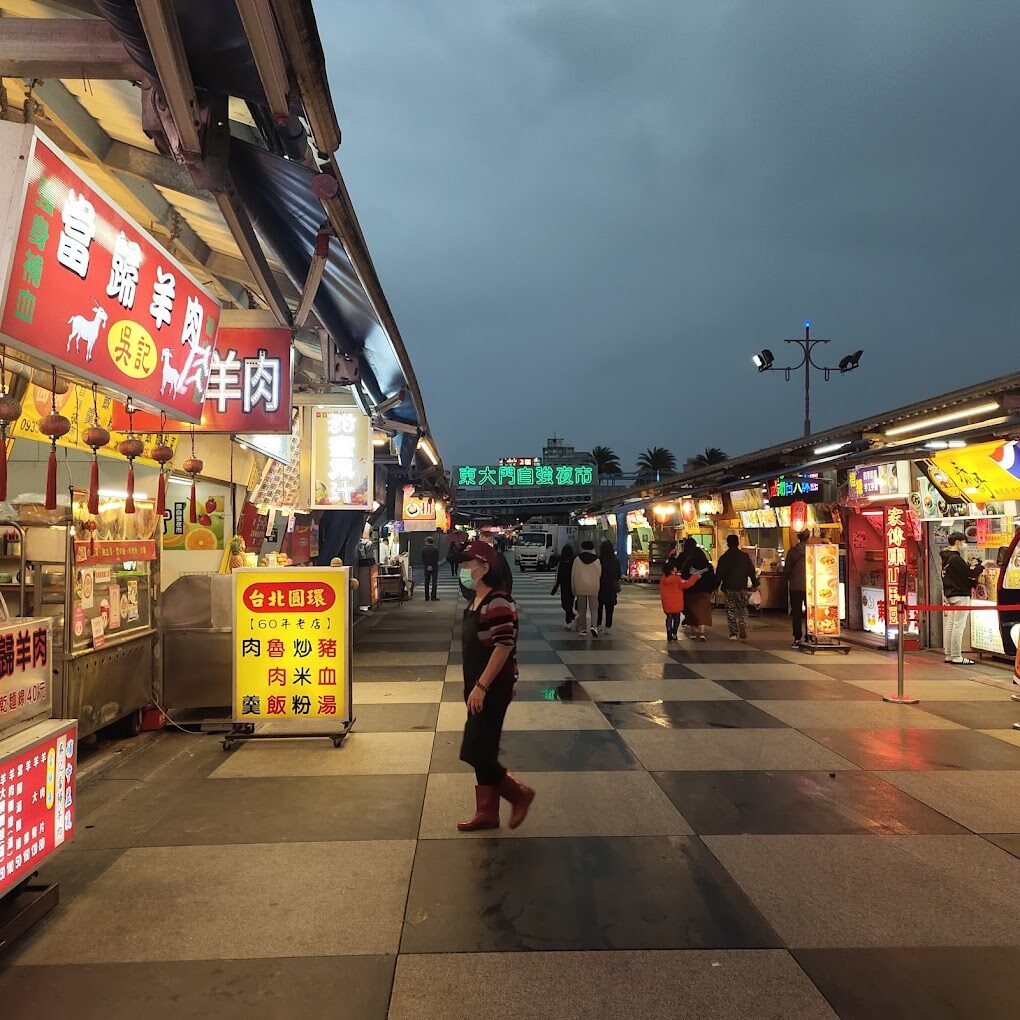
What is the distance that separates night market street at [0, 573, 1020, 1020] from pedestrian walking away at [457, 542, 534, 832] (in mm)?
212

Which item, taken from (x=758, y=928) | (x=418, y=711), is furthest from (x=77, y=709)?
(x=758, y=928)

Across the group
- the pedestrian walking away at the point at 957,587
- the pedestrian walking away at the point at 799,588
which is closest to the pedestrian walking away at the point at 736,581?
the pedestrian walking away at the point at 799,588

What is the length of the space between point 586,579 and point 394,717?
6.69 m

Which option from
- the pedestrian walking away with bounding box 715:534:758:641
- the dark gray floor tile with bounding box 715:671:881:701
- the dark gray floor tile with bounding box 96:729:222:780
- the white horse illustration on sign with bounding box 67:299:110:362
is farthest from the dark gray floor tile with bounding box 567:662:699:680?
the white horse illustration on sign with bounding box 67:299:110:362

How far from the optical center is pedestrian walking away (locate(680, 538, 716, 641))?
14.1 m

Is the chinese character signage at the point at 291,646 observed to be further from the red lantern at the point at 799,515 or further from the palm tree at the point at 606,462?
the palm tree at the point at 606,462

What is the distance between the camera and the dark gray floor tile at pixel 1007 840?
4.80m

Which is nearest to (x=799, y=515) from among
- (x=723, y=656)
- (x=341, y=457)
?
(x=723, y=656)

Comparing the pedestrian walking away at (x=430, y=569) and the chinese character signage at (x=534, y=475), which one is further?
the chinese character signage at (x=534, y=475)

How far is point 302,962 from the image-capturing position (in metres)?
3.57

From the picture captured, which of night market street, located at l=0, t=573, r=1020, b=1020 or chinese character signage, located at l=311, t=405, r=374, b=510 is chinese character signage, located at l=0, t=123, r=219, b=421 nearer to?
night market street, located at l=0, t=573, r=1020, b=1020

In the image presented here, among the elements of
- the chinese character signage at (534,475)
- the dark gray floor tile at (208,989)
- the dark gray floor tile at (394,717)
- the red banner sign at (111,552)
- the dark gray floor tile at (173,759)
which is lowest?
the dark gray floor tile at (208,989)

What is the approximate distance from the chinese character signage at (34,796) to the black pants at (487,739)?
2324 millimetres

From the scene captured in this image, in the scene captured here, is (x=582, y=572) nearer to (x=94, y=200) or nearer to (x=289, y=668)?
(x=289, y=668)
